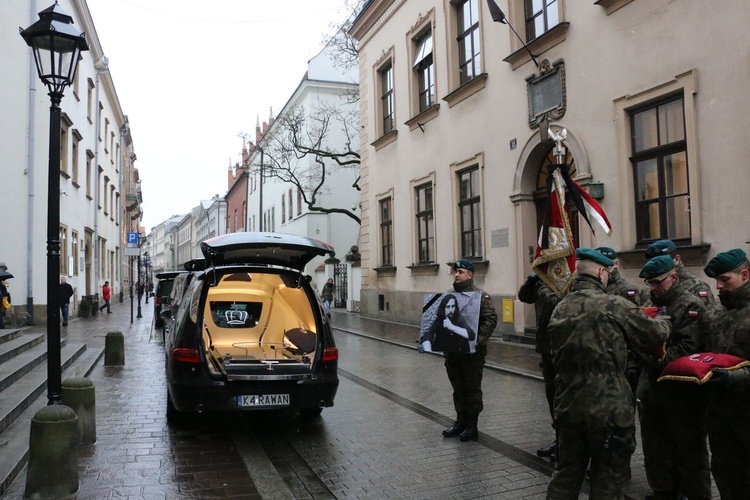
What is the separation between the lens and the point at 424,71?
18125mm

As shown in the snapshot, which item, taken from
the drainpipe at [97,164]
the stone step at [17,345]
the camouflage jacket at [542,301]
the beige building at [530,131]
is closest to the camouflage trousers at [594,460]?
the camouflage jacket at [542,301]

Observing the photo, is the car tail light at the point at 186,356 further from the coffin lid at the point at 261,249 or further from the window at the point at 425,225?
the window at the point at 425,225

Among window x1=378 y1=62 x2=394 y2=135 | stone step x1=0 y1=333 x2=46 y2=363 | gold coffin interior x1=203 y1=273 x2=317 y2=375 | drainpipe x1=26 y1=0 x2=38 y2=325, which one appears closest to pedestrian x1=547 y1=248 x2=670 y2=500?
gold coffin interior x1=203 y1=273 x2=317 y2=375

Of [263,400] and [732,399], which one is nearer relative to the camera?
[732,399]

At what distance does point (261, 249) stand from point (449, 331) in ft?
9.46

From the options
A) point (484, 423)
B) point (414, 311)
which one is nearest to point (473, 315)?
point (484, 423)

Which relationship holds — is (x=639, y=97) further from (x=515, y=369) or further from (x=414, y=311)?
(x=414, y=311)

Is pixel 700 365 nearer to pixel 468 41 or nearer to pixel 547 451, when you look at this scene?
pixel 547 451

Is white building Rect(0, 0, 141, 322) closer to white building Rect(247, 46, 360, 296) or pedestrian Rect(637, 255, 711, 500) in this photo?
white building Rect(247, 46, 360, 296)

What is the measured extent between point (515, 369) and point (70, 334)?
12.4 m

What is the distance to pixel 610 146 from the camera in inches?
418

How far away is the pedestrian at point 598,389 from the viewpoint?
3365 millimetres

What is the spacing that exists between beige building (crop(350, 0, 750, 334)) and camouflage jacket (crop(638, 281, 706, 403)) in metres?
5.28

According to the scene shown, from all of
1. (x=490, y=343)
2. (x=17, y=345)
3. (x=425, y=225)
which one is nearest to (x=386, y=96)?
(x=425, y=225)
